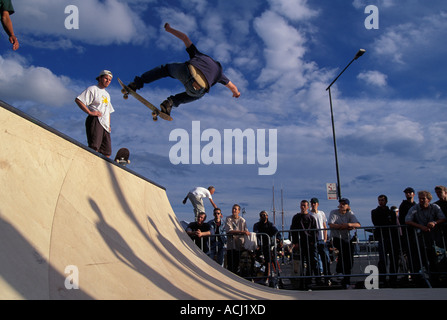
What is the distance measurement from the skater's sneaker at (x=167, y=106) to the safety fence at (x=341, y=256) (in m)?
3.33

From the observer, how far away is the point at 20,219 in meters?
2.61

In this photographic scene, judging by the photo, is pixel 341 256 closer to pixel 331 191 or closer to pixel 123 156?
pixel 123 156

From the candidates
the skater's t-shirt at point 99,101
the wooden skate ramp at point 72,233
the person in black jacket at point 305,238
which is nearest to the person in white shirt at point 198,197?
the person in black jacket at point 305,238

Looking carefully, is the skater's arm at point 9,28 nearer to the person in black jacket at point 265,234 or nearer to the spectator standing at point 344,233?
the person in black jacket at point 265,234

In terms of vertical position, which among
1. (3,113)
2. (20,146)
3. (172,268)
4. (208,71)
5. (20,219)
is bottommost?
(172,268)

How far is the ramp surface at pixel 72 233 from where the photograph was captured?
Result: 2.46 metres

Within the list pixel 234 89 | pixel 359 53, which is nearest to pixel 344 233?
pixel 234 89

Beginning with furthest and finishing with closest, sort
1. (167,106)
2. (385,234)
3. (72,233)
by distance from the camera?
(385,234) < (167,106) < (72,233)

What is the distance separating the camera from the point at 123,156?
6.73 m

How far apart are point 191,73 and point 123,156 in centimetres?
282

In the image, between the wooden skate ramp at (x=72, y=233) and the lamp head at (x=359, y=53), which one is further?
the lamp head at (x=359, y=53)
